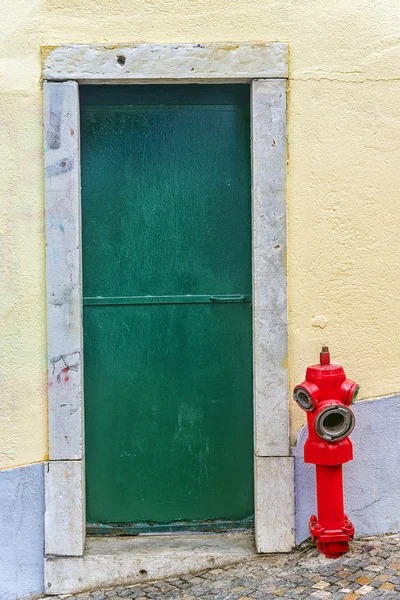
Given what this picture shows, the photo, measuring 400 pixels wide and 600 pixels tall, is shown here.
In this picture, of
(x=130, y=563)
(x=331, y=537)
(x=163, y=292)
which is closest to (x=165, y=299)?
(x=163, y=292)

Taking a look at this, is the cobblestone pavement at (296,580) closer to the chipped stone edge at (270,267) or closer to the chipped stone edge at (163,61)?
the chipped stone edge at (270,267)

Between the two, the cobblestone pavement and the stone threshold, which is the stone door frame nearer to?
the stone threshold

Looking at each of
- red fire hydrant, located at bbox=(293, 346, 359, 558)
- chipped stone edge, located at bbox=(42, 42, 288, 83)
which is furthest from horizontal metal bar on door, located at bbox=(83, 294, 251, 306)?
chipped stone edge, located at bbox=(42, 42, 288, 83)

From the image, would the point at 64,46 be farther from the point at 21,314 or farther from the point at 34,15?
the point at 21,314

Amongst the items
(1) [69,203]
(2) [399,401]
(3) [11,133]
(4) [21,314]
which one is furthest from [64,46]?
(2) [399,401]

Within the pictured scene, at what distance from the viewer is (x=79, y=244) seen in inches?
161

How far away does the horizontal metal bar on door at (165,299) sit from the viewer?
14.0 ft

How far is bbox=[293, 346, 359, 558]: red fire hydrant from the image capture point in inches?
150

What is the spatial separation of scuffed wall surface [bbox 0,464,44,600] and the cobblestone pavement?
0.19 m

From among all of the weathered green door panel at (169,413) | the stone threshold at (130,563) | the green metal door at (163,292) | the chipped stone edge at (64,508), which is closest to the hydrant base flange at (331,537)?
the stone threshold at (130,563)

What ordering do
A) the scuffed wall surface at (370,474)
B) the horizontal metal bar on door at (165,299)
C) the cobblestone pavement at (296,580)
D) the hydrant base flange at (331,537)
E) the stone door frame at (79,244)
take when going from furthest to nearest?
the horizontal metal bar on door at (165,299) → the scuffed wall surface at (370,474) → the stone door frame at (79,244) → the hydrant base flange at (331,537) → the cobblestone pavement at (296,580)

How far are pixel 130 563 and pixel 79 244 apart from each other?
1.80m

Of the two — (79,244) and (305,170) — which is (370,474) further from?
(79,244)

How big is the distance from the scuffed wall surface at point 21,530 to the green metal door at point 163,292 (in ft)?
1.19
